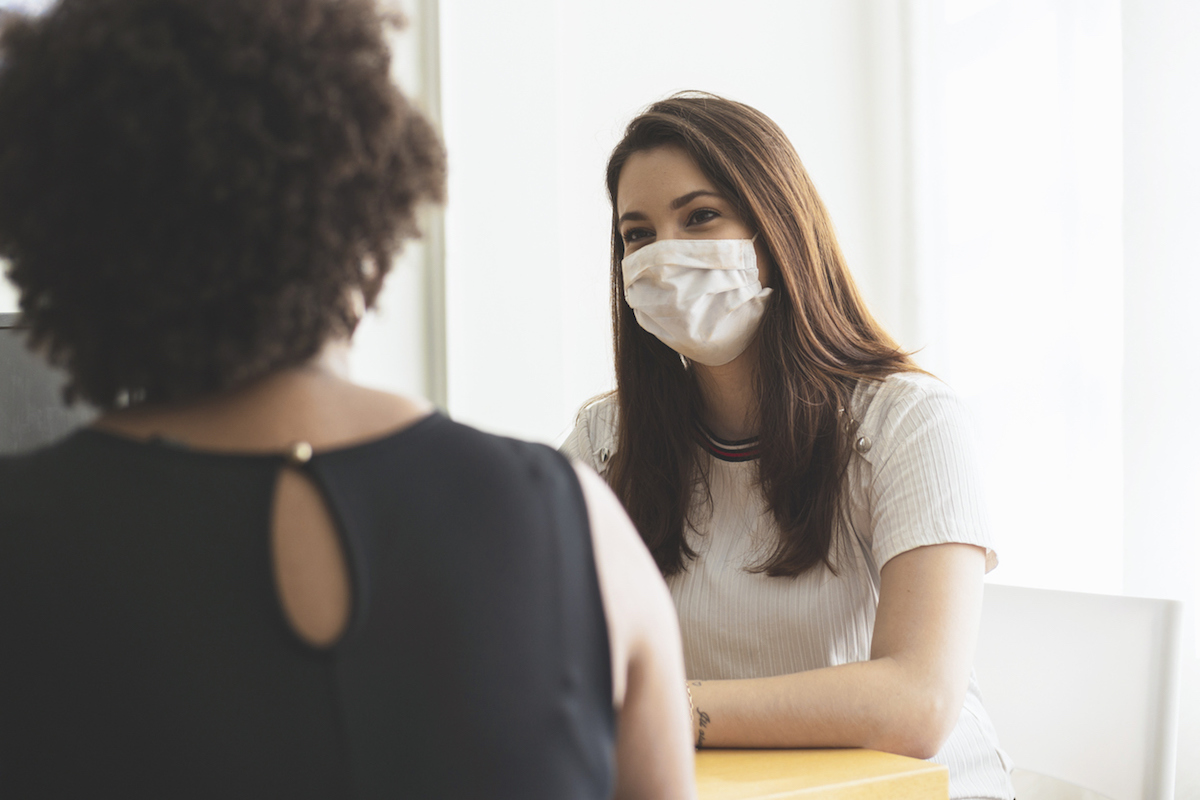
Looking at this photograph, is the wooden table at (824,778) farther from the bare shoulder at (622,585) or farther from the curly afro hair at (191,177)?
the curly afro hair at (191,177)

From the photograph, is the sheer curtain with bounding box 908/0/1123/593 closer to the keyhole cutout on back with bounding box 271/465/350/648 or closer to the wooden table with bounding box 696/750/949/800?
the wooden table with bounding box 696/750/949/800

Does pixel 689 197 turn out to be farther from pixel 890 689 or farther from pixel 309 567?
pixel 309 567

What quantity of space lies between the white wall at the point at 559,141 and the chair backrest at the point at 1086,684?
1263 millimetres

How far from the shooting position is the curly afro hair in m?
0.55

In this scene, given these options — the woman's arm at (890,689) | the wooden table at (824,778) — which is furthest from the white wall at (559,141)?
the wooden table at (824,778)

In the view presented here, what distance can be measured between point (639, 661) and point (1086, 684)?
1.25m

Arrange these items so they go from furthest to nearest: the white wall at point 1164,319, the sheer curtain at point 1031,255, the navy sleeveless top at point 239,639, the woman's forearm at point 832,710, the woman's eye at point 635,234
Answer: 1. the sheer curtain at point 1031,255
2. the white wall at point 1164,319
3. the woman's eye at point 635,234
4. the woman's forearm at point 832,710
5. the navy sleeveless top at point 239,639

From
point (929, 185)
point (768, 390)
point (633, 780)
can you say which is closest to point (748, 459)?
point (768, 390)

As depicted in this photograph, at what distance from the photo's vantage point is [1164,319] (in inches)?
88.7

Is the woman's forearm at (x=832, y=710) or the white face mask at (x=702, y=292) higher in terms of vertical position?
the white face mask at (x=702, y=292)

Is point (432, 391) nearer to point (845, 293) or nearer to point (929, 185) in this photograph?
point (845, 293)

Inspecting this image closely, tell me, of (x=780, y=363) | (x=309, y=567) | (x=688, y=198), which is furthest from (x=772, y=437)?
(x=309, y=567)

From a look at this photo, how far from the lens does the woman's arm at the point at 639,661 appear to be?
618 mm

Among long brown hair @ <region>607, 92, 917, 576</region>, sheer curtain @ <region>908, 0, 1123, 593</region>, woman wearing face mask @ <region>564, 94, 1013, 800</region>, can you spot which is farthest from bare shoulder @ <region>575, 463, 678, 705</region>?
sheer curtain @ <region>908, 0, 1123, 593</region>
